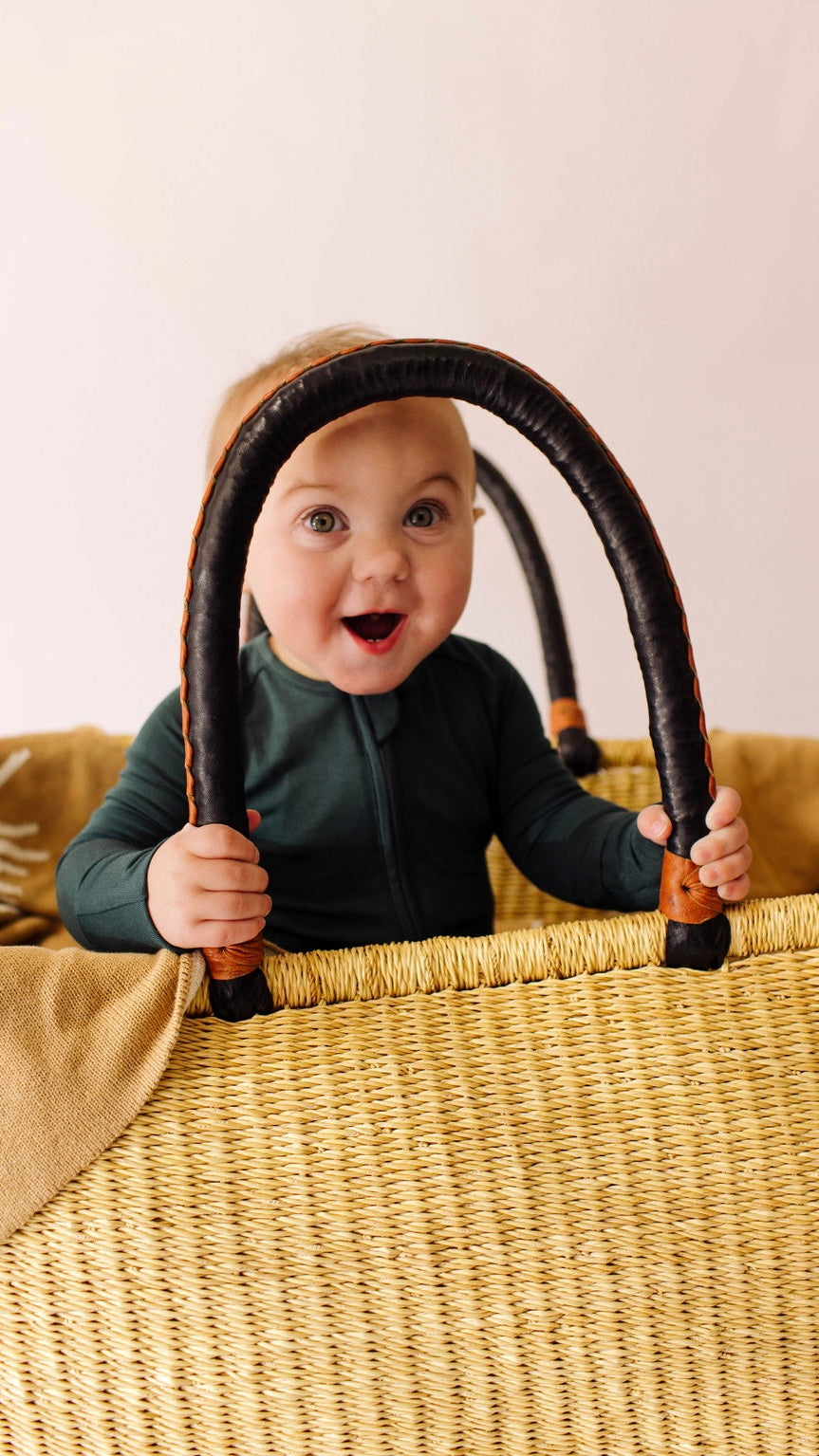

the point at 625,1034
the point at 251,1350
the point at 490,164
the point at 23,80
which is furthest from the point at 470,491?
the point at 23,80

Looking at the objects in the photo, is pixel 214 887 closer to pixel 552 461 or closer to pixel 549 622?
pixel 552 461

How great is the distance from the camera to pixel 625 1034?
2.06ft

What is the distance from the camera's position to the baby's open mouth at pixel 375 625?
781 mm

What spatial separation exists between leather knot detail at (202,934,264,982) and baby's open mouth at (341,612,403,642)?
238 mm

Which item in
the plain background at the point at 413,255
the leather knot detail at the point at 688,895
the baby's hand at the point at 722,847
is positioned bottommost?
the leather knot detail at the point at 688,895

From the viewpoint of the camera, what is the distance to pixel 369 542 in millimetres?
730

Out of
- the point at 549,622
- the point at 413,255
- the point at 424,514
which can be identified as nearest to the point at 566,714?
the point at 549,622

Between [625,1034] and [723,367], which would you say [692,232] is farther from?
[625,1034]

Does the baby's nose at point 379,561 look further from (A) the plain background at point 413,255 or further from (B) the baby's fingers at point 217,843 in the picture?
(A) the plain background at point 413,255

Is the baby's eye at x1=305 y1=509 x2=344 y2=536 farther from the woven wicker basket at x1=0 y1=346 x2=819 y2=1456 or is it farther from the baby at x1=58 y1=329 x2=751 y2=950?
the woven wicker basket at x1=0 y1=346 x2=819 y2=1456

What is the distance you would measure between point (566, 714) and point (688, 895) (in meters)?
0.58

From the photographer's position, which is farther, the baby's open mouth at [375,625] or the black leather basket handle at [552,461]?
the baby's open mouth at [375,625]

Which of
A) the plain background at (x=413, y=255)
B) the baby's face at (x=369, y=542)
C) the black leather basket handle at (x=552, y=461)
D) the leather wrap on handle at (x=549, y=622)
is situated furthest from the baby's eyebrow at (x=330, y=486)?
the plain background at (x=413, y=255)

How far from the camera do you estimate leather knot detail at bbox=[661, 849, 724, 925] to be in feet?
2.07
